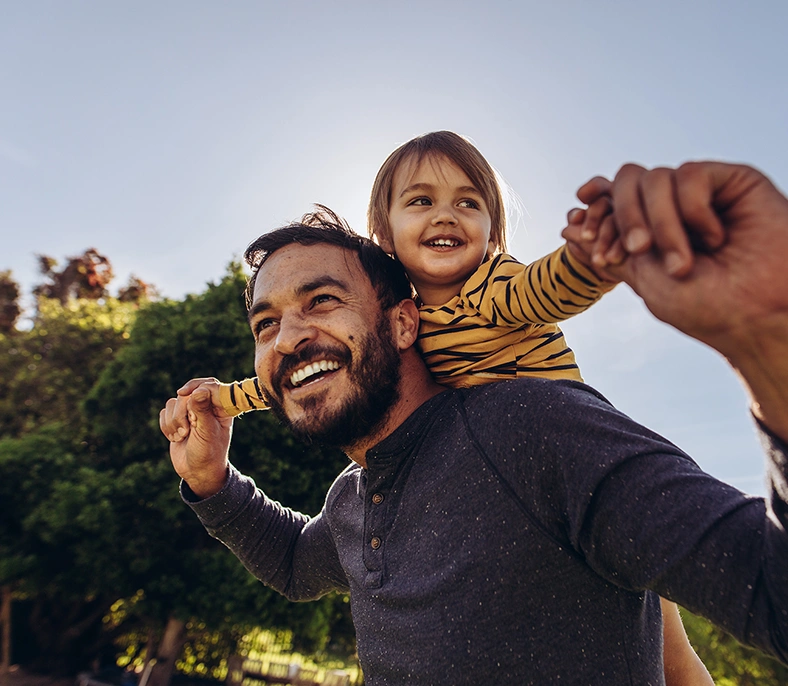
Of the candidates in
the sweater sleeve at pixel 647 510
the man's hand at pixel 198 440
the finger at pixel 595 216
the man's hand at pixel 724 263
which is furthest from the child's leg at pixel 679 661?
the man's hand at pixel 198 440

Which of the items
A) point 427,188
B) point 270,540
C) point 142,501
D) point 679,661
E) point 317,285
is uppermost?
point 427,188

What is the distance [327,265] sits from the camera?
2.40 m

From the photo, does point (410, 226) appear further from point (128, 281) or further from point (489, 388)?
point (128, 281)

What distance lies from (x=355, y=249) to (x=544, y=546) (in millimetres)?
1574

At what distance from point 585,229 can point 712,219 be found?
267mm

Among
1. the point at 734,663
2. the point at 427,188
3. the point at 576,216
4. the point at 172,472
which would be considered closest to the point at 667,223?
the point at 576,216

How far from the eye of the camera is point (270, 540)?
2.80 meters

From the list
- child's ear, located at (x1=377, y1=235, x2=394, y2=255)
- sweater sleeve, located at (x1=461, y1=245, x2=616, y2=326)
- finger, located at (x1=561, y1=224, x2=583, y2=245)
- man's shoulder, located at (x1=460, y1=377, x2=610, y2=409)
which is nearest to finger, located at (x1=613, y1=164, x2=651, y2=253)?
finger, located at (x1=561, y1=224, x2=583, y2=245)

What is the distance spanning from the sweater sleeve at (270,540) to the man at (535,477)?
Result: 0.02m

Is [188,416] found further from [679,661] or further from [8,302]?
[8,302]

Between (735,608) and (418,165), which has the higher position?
(418,165)

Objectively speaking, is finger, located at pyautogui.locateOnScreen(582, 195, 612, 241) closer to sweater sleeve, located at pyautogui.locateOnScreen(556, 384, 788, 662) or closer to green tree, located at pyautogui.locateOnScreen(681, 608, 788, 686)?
sweater sleeve, located at pyautogui.locateOnScreen(556, 384, 788, 662)

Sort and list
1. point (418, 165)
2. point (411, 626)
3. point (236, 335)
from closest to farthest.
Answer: point (411, 626), point (418, 165), point (236, 335)

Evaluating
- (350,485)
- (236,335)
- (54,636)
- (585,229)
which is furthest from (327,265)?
(54,636)
